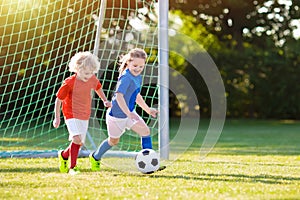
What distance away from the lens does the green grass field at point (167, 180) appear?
377cm

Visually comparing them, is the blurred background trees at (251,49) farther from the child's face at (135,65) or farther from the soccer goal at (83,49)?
the child's face at (135,65)

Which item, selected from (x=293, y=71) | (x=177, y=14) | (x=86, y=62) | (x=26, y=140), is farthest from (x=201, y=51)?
(x=86, y=62)

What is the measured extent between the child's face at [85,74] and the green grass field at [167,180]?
75 centimetres

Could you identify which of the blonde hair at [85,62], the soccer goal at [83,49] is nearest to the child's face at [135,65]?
the blonde hair at [85,62]

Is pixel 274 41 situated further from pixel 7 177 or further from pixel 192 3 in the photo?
pixel 7 177

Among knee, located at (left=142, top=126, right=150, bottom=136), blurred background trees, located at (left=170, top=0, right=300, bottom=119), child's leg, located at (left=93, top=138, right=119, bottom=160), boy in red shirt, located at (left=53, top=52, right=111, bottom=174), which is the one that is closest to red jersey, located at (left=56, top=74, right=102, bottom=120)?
boy in red shirt, located at (left=53, top=52, right=111, bottom=174)

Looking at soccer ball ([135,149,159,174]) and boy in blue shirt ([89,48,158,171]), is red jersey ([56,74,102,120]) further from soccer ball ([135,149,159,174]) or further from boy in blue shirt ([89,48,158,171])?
soccer ball ([135,149,159,174])

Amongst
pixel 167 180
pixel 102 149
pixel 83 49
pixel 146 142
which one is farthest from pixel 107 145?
pixel 83 49

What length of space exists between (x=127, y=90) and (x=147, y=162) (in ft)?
1.89

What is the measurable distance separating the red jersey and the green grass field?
47 centimetres

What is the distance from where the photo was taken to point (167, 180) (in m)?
4.46

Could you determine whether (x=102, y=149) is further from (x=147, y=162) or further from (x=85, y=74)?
(x=85, y=74)

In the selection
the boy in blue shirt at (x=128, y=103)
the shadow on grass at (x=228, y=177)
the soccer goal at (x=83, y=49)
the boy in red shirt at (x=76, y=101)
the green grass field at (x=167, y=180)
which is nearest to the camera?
the green grass field at (x=167, y=180)

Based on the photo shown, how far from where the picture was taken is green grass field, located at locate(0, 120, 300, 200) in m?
3.77
